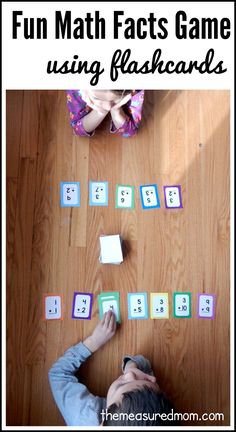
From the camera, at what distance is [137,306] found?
5.18 feet

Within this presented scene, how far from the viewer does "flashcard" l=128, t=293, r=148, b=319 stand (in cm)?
158

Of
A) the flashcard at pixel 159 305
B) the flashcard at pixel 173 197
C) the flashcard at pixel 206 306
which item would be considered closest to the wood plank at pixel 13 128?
the flashcard at pixel 173 197

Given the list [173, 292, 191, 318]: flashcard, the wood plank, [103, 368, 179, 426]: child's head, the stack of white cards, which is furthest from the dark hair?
the wood plank

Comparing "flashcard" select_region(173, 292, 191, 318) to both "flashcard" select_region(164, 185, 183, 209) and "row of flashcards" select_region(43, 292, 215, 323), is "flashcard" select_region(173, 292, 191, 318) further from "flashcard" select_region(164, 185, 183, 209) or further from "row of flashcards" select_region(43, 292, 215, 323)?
"flashcard" select_region(164, 185, 183, 209)

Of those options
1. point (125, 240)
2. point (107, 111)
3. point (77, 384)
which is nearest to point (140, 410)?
point (77, 384)

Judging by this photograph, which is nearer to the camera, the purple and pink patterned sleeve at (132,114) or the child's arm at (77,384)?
the child's arm at (77,384)

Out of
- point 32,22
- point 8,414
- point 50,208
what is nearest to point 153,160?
point 50,208

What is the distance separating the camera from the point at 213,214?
169 cm

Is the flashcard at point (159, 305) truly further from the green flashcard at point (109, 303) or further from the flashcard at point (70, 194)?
the flashcard at point (70, 194)

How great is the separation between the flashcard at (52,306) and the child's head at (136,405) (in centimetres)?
40

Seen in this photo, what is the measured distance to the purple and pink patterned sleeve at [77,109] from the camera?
1.63 meters

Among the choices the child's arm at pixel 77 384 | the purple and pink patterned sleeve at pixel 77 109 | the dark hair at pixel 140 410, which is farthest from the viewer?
the purple and pink patterned sleeve at pixel 77 109

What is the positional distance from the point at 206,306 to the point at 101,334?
462 mm

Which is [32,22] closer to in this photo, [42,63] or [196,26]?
[42,63]
